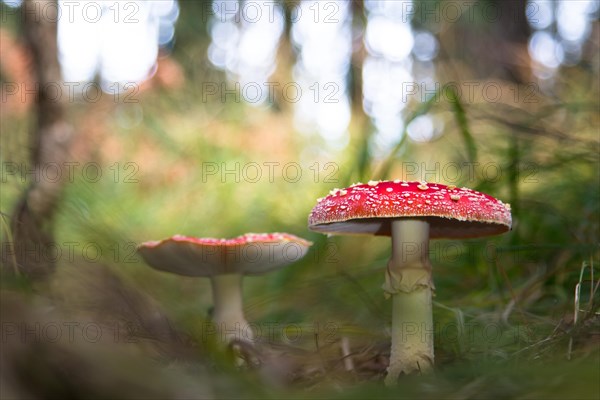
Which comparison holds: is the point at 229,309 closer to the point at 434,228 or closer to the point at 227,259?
the point at 227,259

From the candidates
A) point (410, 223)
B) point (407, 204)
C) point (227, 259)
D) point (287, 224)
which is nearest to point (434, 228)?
point (410, 223)

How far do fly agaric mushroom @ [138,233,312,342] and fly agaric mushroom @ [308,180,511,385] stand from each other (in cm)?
25

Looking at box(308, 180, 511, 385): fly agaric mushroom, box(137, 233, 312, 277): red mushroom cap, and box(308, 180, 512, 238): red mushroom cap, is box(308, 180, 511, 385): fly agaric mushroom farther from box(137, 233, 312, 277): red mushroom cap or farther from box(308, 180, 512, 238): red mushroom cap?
box(137, 233, 312, 277): red mushroom cap

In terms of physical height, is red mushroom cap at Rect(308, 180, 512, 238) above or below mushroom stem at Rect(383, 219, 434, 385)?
above

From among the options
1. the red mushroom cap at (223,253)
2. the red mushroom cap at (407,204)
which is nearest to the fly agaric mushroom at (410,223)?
the red mushroom cap at (407,204)

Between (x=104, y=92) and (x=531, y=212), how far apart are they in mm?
6205

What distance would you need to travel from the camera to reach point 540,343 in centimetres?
168

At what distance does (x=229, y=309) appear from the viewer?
2.62 m

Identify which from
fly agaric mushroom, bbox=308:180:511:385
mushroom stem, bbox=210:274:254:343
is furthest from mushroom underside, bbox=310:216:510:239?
mushroom stem, bbox=210:274:254:343

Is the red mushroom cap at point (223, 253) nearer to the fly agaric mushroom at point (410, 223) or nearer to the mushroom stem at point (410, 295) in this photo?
the fly agaric mushroom at point (410, 223)

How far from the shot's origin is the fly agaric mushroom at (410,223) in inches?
71.7

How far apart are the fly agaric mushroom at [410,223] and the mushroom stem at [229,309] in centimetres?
61

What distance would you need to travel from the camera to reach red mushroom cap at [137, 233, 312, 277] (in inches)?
90.0

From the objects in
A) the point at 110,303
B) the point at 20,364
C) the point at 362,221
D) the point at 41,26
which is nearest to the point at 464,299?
the point at 362,221
